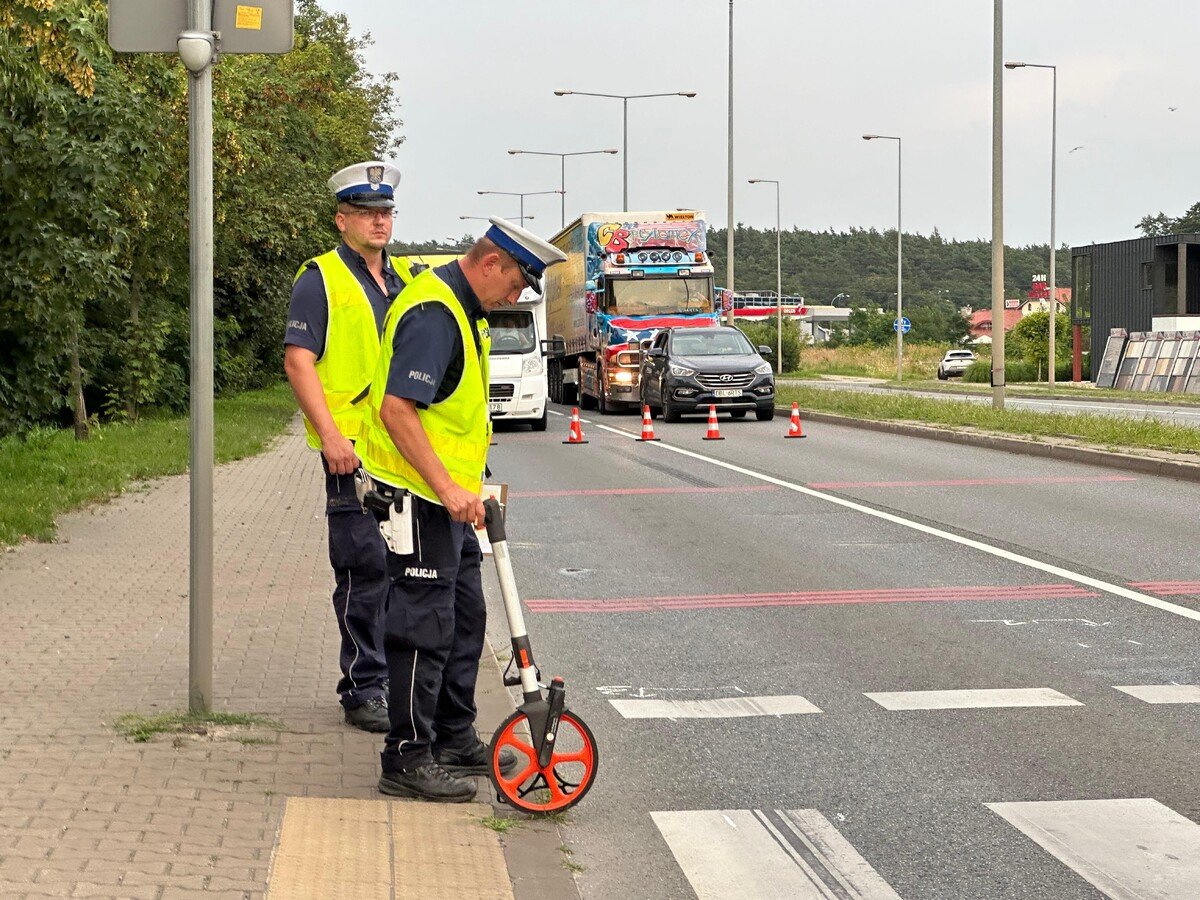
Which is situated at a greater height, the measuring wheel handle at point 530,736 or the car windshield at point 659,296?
the car windshield at point 659,296

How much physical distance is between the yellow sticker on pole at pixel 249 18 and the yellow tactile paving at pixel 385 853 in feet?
9.20

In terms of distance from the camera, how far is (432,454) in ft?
16.8

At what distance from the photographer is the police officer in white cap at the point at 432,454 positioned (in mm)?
5105

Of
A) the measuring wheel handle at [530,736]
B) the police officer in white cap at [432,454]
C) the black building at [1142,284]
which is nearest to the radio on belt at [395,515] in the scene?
the police officer in white cap at [432,454]

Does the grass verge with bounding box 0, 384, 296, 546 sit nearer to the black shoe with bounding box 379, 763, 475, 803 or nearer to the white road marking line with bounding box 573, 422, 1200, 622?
the white road marking line with bounding box 573, 422, 1200, 622

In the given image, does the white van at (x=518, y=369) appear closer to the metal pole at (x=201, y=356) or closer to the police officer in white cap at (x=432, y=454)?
the metal pole at (x=201, y=356)

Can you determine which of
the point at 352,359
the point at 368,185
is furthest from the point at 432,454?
the point at 368,185

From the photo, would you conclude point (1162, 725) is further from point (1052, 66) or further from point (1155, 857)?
point (1052, 66)

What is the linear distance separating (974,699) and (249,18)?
3.89 m

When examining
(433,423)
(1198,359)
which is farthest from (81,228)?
(1198,359)

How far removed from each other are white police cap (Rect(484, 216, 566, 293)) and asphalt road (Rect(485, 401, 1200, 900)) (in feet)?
5.59

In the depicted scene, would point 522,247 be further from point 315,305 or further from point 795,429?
point 795,429

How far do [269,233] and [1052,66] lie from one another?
26599 millimetres

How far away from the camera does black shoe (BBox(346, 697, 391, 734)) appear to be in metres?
6.13
